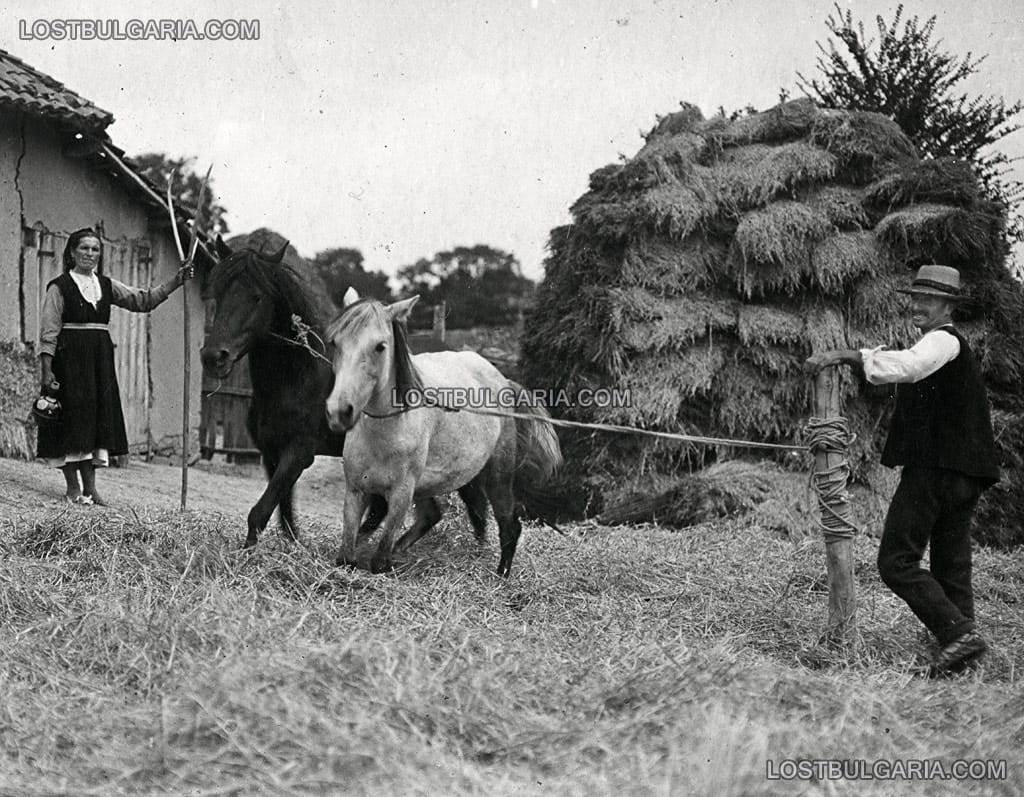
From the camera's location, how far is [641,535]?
25.5ft

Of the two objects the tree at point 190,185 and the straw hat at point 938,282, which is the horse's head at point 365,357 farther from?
the tree at point 190,185

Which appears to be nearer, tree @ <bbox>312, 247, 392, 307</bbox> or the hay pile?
the hay pile

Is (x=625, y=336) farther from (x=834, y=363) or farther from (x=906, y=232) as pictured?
(x=834, y=363)

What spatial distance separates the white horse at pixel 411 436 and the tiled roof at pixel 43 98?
15.1 ft

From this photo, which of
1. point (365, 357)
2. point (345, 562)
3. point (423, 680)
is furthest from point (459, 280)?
point (423, 680)

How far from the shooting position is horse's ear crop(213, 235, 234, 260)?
18.4 ft

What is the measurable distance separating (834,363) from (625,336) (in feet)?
16.8

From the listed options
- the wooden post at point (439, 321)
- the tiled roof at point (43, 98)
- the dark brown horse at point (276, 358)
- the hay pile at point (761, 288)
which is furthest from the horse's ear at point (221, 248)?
the wooden post at point (439, 321)

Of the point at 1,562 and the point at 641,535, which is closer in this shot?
the point at 1,562

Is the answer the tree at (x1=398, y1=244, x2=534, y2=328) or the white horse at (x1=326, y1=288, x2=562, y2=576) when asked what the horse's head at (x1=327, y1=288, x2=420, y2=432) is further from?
the tree at (x1=398, y1=244, x2=534, y2=328)

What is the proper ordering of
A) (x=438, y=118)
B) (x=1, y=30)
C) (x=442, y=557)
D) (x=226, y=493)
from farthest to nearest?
(x=226, y=493) → (x=438, y=118) → (x=1, y=30) → (x=442, y=557)

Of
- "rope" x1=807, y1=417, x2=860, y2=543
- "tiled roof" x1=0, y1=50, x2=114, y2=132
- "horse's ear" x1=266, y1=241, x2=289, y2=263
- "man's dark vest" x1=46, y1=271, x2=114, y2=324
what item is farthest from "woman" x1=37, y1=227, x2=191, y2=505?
"rope" x1=807, y1=417, x2=860, y2=543

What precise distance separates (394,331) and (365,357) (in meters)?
0.38

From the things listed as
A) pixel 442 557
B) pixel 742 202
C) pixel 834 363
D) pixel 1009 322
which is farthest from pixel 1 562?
A: pixel 1009 322
